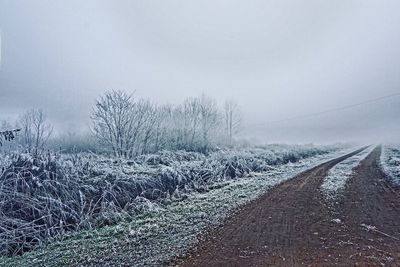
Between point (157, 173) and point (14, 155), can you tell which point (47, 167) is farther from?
point (157, 173)

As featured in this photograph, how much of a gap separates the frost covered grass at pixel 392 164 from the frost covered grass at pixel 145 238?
4.70m

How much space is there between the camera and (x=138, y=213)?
7.23m

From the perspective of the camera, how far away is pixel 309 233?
4.80 metres

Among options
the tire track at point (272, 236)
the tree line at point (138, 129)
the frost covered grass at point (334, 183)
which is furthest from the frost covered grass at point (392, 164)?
the tree line at point (138, 129)

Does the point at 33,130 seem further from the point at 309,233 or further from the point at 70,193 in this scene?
the point at 309,233

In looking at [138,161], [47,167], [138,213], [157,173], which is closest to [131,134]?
[138,161]

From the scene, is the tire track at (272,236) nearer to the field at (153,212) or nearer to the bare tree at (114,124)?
the field at (153,212)

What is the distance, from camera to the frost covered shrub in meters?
6.08

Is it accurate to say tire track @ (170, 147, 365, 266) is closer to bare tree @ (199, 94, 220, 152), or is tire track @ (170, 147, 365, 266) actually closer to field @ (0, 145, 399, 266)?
field @ (0, 145, 399, 266)

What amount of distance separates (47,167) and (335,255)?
7.57 meters

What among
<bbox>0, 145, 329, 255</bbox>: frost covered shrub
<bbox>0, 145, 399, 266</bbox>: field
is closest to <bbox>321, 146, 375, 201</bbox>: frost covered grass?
<bbox>0, 145, 399, 266</bbox>: field

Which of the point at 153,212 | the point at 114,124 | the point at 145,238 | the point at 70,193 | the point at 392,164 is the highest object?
the point at 114,124

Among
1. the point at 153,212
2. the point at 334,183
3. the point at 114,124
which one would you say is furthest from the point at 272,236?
the point at 114,124

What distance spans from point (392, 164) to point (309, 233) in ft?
29.2
